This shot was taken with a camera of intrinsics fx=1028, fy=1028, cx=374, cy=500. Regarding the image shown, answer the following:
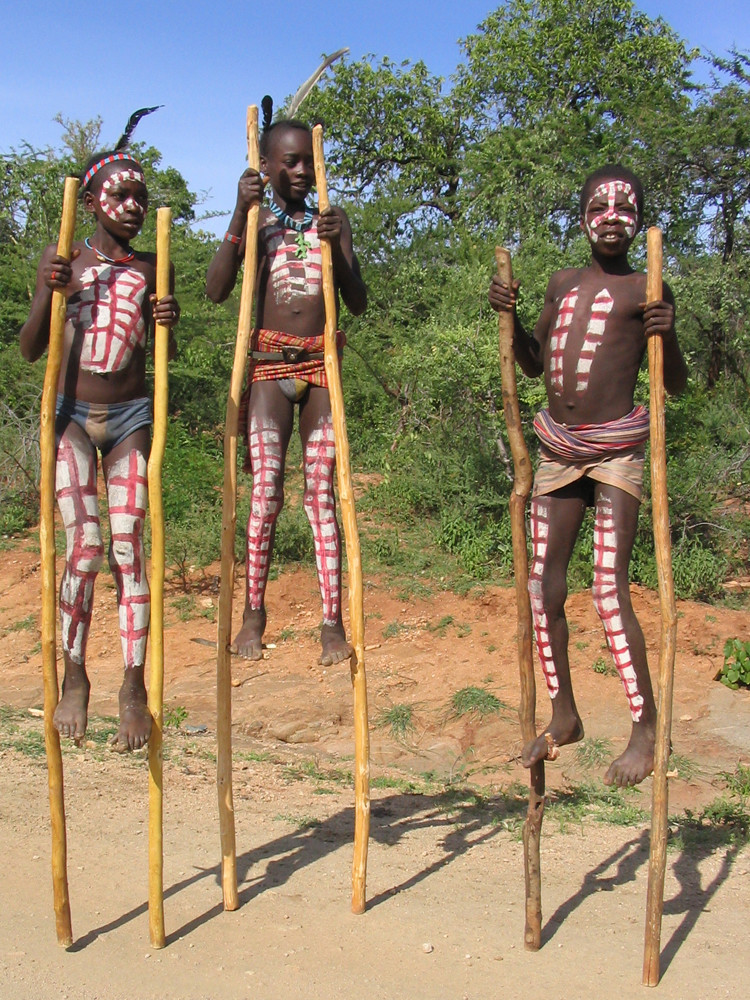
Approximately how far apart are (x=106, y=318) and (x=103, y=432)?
0.50m

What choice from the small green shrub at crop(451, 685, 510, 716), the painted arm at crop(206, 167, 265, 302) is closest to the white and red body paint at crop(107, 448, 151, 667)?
the painted arm at crop(206, 167, 265, 302)

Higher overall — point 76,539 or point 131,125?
Result: point 131,125

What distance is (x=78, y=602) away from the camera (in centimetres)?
450

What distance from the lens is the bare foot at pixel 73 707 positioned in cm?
442

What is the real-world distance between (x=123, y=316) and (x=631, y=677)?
2696 mm

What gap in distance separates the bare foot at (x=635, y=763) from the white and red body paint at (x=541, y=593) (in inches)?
15.3

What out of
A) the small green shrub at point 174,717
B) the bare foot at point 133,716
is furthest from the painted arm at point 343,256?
the small green shrub at point 174,717

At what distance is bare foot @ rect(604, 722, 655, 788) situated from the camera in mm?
4219

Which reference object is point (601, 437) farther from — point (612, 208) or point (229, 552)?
point (229, 552)

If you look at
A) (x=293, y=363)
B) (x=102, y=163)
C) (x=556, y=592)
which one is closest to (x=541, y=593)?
(x=556, y=592)

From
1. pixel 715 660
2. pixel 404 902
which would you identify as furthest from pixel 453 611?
pixel 404 902

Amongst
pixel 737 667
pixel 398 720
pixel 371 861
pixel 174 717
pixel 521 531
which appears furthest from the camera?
pixel 737 667

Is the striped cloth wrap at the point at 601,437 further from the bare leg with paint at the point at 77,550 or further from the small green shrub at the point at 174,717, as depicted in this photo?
the small green shrub at the point at 174,717

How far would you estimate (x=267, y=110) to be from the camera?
16.2 ft
